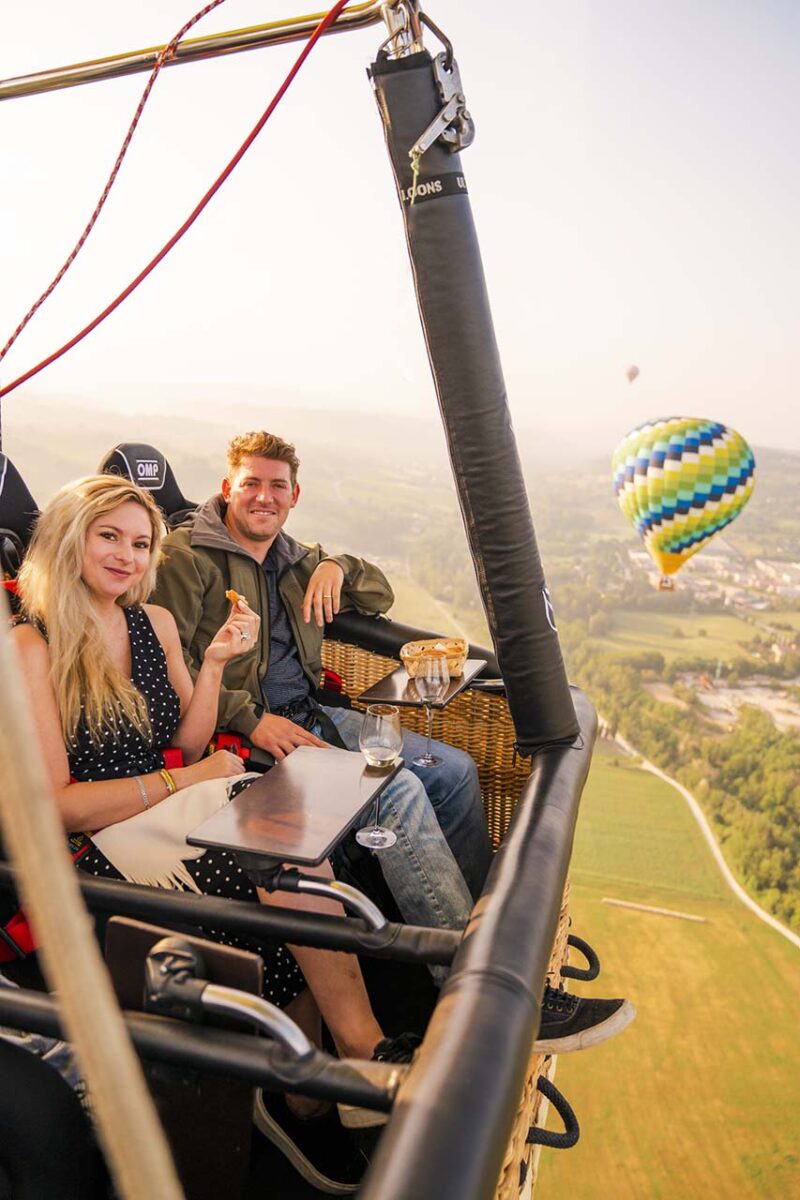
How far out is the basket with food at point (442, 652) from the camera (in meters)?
2.11

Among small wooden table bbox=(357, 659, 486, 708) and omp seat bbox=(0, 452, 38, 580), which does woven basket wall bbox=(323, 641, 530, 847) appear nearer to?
small wooden table bbox=(357, 659, 486, 708)

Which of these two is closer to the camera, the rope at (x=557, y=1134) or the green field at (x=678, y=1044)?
the rope at (x=557, y=1134)

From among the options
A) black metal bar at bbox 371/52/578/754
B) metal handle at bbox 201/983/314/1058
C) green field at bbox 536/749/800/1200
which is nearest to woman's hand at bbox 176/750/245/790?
black metal bar at bbox 371/52/578/754

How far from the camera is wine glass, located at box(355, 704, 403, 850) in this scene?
1.56m

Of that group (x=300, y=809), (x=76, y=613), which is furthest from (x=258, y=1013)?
(x=76, y=613)

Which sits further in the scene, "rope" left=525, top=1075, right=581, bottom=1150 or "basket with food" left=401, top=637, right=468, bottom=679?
"basket with food" left=401, top=637, right=468, bottom=679

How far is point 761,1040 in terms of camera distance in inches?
430

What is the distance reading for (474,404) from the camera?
1.62 m

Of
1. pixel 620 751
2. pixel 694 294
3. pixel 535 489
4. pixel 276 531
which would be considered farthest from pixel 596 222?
pixel 276 531

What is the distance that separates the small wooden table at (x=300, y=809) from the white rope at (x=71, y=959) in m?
0.93

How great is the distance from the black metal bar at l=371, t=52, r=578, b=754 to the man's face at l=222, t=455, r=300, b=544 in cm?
78

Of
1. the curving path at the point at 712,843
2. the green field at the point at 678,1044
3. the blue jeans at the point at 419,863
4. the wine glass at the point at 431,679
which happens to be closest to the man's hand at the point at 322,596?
the wine glass at the point at 431,679

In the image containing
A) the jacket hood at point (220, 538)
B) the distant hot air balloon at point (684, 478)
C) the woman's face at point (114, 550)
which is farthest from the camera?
the distant hot air balloon at point (684, 478)

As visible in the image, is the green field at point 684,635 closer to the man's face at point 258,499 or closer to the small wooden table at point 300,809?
the man's face at point 258,499
